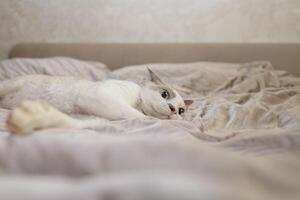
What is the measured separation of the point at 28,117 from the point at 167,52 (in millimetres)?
1605

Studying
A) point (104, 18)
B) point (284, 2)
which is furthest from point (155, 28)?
point (284, 2)

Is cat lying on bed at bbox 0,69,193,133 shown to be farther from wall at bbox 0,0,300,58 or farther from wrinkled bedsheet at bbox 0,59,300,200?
wall at bbox 0,0,300,58

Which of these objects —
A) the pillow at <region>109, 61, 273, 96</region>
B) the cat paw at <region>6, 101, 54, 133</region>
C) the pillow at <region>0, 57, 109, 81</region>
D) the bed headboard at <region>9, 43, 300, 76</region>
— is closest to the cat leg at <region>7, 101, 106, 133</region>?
the cat paw at <region>6, 101, 54, 133</region>

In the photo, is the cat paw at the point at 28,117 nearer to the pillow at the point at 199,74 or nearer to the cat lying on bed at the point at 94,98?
the cat lying on bed at the point at 94,98

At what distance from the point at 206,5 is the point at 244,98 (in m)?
0.94

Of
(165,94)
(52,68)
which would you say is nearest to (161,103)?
(165,94)

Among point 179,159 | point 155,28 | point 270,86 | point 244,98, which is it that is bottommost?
point 179,159

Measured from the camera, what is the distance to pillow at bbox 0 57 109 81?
6.24ft

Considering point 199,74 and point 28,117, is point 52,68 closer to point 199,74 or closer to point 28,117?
point 199,74

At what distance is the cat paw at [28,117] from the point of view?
607 millimetres

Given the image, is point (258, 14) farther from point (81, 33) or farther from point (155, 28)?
point (81, 33)

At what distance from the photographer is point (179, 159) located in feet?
1.45

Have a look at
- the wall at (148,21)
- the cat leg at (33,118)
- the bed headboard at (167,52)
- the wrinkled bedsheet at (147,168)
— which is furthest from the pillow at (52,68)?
the wrinkled bedsheet at (147,168)

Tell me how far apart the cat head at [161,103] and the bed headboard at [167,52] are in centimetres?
85
